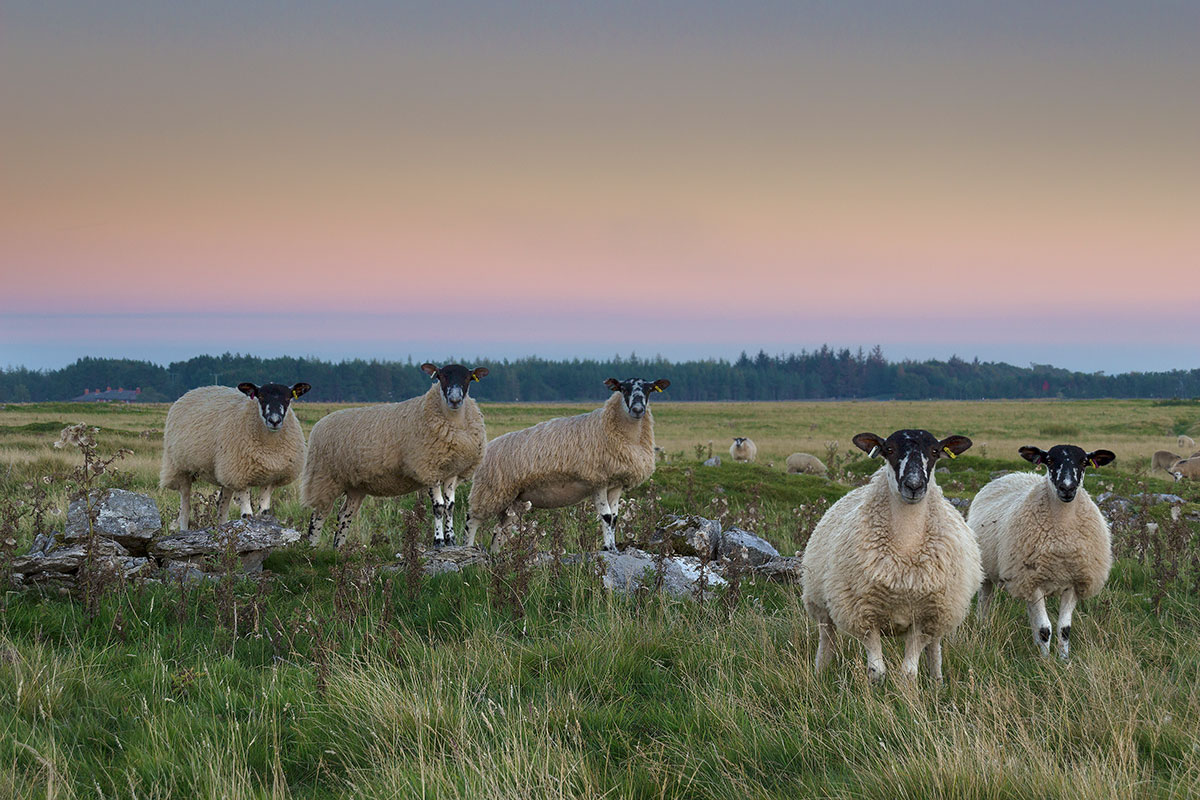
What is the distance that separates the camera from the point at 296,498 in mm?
19828

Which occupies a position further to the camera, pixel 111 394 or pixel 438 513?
pixel 111 394

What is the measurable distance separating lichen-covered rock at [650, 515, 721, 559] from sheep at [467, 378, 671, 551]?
44.2 inches

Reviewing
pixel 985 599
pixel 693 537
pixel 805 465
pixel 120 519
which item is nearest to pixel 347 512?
pixel 120 519

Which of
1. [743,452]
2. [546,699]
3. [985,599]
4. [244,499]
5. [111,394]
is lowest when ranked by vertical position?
[743,452]

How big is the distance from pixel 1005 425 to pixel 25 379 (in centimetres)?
19281

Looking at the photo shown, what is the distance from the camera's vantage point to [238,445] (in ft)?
45.0

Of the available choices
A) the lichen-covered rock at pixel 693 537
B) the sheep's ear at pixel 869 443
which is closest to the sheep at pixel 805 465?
the lichen-covered rock at pixel 693 537

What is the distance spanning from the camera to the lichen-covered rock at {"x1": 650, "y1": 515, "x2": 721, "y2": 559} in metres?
11.6

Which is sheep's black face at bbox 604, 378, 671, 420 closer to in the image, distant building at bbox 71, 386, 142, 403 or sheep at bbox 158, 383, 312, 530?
sheep at bbox 158, 383, 312, 530

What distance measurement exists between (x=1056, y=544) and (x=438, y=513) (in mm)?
8351

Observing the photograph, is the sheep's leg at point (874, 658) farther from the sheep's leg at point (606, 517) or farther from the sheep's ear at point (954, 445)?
the sheep's leg at point (606, 517)

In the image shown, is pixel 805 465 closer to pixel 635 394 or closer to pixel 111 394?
pixel 635 394

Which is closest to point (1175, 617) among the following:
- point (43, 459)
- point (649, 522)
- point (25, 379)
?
point (649, 522)

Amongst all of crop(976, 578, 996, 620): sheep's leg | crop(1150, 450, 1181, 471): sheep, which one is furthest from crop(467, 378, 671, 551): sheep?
crop(1150, 450, 1181, 471): sheep
